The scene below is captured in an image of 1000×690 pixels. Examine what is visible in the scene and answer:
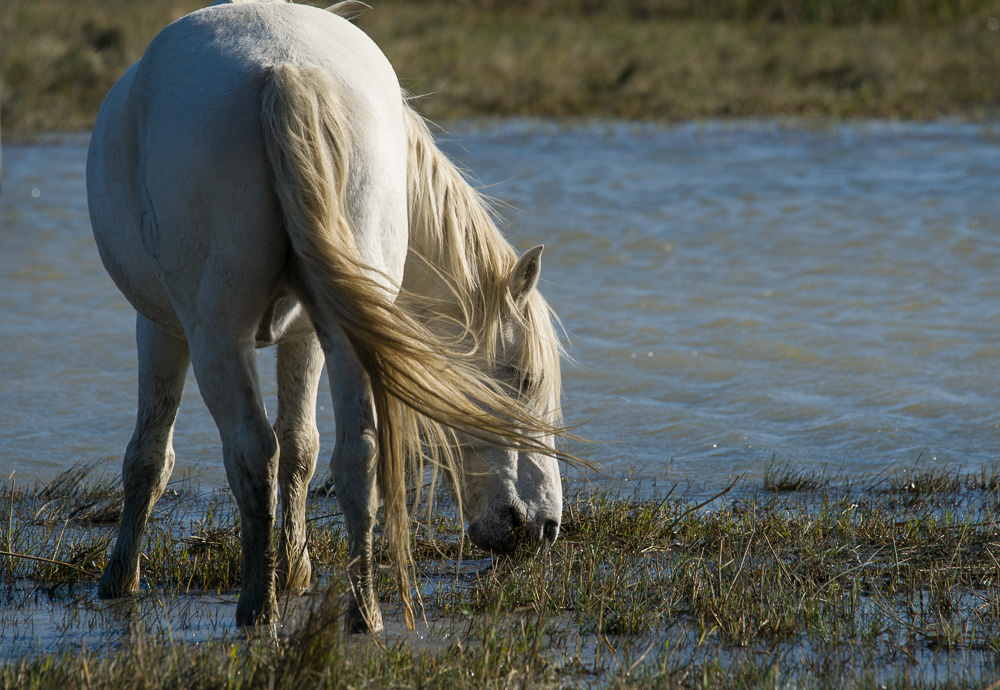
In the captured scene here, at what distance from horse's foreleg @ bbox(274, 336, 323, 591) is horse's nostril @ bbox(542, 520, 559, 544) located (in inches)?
27.8

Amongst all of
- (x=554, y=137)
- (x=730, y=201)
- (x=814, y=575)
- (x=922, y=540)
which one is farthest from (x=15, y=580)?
(x=554, y=137)

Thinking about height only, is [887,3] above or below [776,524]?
above

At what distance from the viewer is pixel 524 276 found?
300cm

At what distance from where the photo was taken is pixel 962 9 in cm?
2345

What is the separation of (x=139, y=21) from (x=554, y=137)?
9749mm

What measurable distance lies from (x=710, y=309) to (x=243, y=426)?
16.4ft

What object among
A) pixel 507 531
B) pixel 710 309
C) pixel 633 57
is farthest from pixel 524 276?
pixel 633 57

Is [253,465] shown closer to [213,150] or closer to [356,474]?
[356,474]

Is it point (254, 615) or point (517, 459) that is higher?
point (517, 459)

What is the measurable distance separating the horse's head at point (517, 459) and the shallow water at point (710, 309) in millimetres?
558

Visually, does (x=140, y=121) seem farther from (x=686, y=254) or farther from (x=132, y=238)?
(x=686, y=254)

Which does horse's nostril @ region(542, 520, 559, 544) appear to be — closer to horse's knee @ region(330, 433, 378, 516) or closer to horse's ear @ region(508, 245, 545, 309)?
horse's ear @ region(508, 245, 545, 309)

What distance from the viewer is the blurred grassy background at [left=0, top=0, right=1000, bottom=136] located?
1573cm

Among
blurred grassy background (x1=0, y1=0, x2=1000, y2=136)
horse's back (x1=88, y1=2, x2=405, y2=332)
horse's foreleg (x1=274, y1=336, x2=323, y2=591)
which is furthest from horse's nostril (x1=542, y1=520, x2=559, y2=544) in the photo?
blurred grassy background (x1=0, y1=0, x2=1000, y2=136)
